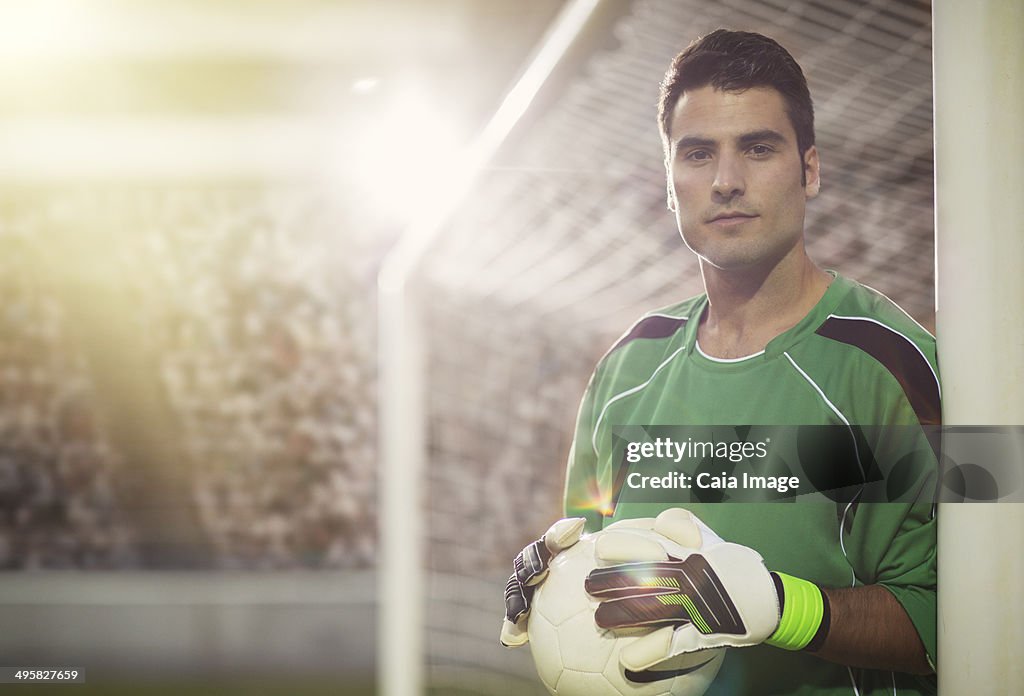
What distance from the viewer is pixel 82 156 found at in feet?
4.72

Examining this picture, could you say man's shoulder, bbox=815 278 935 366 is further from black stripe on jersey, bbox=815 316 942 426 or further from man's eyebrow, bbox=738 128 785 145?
man's eyebrow, bbox=738 128 785 145

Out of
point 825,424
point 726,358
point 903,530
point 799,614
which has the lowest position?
point 799,614

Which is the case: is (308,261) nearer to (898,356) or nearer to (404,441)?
(404,441)

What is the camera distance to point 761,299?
128 cm

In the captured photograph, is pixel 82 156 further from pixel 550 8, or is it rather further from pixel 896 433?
pixel 896 433

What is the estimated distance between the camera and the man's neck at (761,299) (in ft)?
4.17

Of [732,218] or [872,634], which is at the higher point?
[732,218]

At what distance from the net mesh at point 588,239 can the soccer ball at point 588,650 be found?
100 mm

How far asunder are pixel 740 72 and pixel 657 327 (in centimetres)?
39

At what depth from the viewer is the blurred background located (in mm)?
1296

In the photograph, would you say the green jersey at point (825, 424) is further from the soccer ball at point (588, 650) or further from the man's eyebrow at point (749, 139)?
the man's eyebrow at point (749, 139)

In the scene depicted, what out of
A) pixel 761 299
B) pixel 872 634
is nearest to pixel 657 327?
pixel 761 299

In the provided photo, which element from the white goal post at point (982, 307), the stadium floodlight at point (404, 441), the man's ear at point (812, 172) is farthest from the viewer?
the stadium floodlight at point (404, 441)

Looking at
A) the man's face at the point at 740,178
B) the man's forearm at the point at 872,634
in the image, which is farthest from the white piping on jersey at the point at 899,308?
the man's forearm at the point at 872,634
